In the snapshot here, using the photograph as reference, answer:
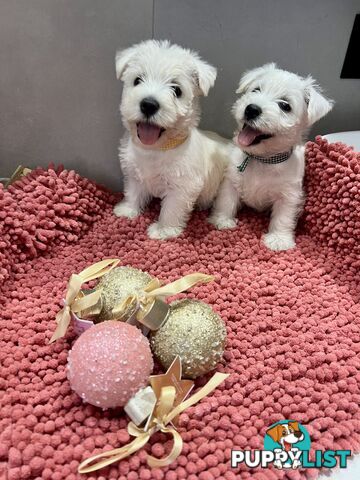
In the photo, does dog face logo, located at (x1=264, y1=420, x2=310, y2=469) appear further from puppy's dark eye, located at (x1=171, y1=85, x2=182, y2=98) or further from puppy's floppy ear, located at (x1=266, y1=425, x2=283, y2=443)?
puppy's dark eye, located at (x1=171, y1=85, x2=182, y2=98)

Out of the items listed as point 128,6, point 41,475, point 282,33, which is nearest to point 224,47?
point 282,33

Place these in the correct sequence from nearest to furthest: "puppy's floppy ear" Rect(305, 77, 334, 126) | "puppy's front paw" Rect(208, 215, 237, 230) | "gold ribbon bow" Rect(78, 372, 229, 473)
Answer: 1. "gold ribbon bow" Rect(78, 372, 229, 473)
2. "puppy's floppy ear" Rect(305, 77, 334, 126)
3. "puppy's front paw" Rect(208, 215, 237, 230)

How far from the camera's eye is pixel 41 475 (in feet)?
3.65

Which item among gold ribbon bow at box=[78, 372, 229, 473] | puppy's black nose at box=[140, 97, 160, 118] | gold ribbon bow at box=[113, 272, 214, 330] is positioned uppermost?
puppy's black nose at box=[140, 97, 160, 118]

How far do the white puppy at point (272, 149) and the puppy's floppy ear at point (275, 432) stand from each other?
89 centimetres

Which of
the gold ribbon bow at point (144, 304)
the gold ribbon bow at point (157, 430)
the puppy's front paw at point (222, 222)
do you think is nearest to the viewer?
the gold ribbon bow at point (157, 430)

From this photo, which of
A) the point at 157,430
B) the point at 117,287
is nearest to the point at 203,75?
the point at 117,287

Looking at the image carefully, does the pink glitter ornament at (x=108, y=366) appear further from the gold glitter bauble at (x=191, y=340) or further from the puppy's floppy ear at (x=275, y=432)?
the puppy's floppy ear at (x=275, y=432)

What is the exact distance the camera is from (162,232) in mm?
2018

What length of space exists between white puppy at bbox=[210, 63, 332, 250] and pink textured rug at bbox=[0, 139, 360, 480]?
84 mm

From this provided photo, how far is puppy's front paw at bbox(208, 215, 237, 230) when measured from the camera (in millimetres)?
2111

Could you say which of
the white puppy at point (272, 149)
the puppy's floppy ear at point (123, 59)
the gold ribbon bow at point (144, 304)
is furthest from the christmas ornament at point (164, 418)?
the puppy's floppy ear at point (123, 59)

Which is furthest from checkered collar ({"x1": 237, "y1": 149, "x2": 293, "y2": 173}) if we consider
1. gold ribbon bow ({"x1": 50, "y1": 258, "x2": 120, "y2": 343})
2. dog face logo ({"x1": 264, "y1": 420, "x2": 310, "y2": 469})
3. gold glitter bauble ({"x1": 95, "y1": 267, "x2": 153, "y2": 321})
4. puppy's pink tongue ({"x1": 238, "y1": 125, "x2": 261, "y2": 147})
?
dog face logo ({"x1": 264, "y1": 420, "x2": 310, "y2": 469})

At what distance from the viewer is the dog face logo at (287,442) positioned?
3.90 ft
